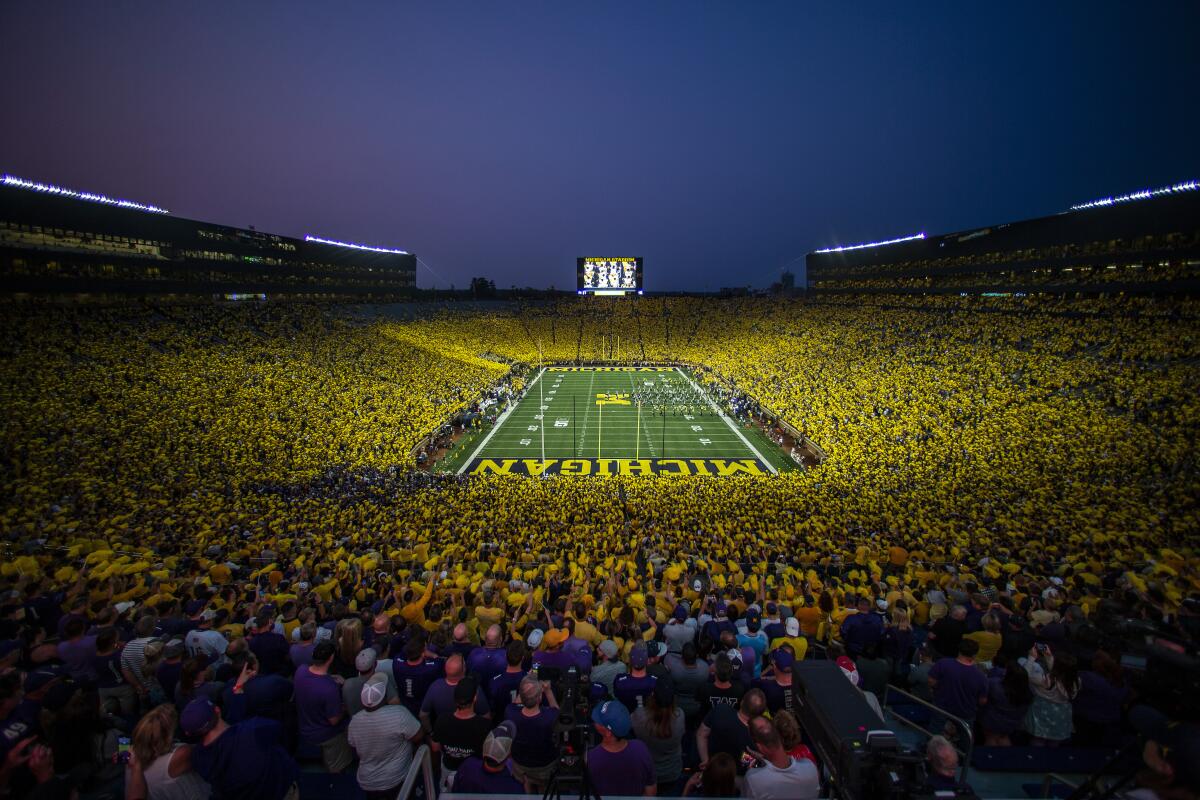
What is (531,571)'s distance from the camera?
10.0m

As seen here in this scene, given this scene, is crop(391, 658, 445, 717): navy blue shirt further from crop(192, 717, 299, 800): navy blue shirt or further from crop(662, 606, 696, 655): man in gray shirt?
crop(662, 606, 696, 655): man in gray shirt

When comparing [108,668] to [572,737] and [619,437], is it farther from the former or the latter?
[619,437]

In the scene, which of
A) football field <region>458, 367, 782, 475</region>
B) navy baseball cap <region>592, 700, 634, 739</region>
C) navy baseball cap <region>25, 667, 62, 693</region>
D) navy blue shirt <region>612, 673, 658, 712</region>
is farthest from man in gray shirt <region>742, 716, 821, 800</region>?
football field <region>458, 367, 782, 475</region>

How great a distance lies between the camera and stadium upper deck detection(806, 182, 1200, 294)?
1191 inches

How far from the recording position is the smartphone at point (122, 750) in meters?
3.88

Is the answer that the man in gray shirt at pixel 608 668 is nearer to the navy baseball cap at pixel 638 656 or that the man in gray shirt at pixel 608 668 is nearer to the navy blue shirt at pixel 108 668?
the navy baseball cap at pixel 638 656

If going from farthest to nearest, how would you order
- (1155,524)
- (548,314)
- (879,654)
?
(548,314), (1155,524), (879,654)

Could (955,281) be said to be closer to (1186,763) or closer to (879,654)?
(879,654)

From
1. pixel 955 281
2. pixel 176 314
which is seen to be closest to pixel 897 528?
pixel 176 314

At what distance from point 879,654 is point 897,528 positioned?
7.69 metres

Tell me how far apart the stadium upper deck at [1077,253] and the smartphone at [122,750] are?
44580mm

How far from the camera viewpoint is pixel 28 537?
1034 cm

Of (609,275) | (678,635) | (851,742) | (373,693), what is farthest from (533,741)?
(609,275)

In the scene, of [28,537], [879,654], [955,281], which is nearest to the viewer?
[879,654]
